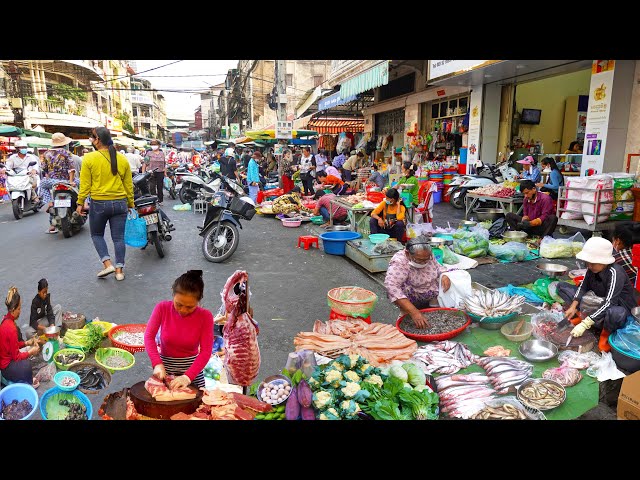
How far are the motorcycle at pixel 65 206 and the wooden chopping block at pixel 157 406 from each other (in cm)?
690

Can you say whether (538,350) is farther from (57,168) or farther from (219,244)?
(57,168)

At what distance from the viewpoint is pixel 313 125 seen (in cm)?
2420

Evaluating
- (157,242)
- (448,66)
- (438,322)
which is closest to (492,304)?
(438,322)

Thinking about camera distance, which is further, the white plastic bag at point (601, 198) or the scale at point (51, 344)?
the white plastic bag at point (601, 198)

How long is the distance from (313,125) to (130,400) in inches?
898

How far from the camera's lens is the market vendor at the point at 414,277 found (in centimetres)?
415

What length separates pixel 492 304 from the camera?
406cm

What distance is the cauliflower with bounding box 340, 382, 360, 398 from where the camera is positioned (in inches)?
111

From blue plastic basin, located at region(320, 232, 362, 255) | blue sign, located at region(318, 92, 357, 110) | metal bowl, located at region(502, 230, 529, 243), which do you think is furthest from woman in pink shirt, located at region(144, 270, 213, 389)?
blue sign, located at region(318, 92, 357, 110)

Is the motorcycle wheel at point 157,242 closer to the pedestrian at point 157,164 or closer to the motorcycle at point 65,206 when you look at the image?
the motorcycle at point 65,206

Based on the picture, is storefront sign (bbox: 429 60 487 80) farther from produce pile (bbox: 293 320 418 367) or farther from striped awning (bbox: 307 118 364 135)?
striped awning (bbox: 307 118 364 135)

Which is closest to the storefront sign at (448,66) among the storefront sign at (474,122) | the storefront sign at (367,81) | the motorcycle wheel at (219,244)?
the storefront sign at (367,81)

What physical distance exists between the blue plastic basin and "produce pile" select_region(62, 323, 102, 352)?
4338mm
